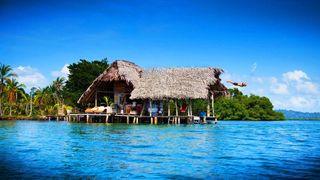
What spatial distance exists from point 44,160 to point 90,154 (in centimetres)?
138

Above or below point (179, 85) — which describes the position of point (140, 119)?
below

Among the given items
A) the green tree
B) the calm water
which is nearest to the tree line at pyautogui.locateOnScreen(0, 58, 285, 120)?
the green tree

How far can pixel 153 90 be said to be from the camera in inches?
1025

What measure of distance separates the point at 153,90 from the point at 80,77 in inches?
550

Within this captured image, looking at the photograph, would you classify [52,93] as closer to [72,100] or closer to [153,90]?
[72,100]

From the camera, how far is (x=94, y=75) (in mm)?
38219

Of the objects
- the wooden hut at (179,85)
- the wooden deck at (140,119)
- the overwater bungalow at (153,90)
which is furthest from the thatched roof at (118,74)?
the wooden deck at (140,119)

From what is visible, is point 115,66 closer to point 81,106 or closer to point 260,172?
point 81,106

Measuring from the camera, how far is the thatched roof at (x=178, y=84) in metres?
25.3

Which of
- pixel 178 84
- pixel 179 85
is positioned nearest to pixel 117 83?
pixel 178 84

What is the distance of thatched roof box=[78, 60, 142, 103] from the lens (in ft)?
90.6

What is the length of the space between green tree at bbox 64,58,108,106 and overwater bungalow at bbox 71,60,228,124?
23.0ft

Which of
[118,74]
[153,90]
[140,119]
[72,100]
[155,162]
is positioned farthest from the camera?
[72,100]

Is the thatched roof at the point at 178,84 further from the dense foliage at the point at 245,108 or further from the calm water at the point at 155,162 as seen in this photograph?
the dense foliage at the point at 245,108
